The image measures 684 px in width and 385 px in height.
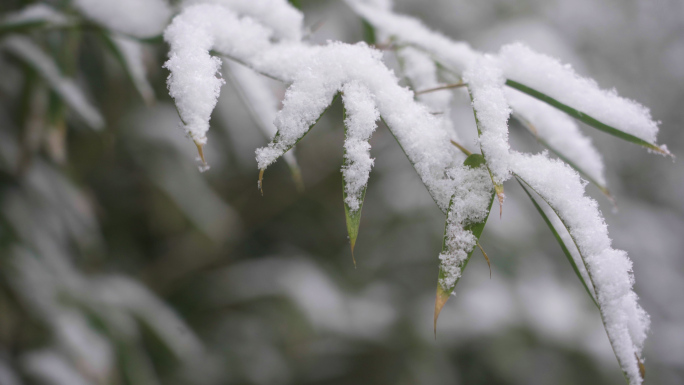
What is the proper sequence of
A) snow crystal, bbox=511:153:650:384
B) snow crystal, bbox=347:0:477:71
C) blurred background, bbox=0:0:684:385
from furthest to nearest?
1. blurred background, bbox=0:0:684:385
2. snow crystal, bbox=347:0:477:71
3. snow crystal, bbox=511:153:650:384

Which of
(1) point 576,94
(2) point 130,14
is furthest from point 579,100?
(2) point 130,14

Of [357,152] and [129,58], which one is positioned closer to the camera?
[357,152]

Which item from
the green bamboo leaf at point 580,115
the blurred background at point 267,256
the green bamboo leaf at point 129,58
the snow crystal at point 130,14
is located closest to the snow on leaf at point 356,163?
the green bamboo leaf at point 580,115

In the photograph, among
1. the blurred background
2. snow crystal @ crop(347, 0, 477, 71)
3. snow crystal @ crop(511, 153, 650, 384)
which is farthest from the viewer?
the blurred background

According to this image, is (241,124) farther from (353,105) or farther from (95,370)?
(353,105)

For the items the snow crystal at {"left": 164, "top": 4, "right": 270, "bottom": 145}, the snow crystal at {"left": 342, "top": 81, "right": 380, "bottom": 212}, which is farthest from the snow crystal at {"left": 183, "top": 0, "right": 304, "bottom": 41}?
the snow crystal at {"left": 342, "top": 81, "right": 380, "bottom": 212}

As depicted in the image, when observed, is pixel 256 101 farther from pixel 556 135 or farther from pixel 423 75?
pixel 556 135

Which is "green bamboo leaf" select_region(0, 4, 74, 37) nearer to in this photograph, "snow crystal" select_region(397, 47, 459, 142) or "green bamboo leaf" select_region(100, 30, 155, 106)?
"green bamboo leaf" select_region(100, 30, 155, 106)
